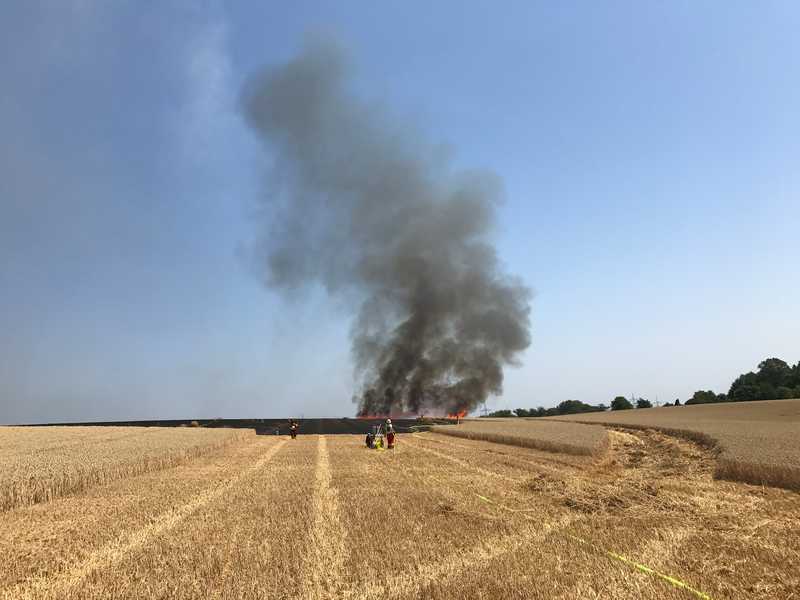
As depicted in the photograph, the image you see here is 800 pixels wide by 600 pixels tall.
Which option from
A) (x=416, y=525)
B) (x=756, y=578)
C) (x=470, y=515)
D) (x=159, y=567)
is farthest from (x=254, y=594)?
(x=756, y=578)

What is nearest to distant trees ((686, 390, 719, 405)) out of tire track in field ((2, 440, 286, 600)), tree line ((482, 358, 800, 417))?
tree line ((482, 358, 800, 417))

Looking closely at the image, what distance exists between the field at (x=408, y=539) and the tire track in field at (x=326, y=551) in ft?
0.12

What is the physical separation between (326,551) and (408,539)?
180cm

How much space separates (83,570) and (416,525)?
6.62m

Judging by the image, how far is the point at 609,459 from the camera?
28.4 meters

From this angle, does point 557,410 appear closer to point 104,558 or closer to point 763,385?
point 763,385

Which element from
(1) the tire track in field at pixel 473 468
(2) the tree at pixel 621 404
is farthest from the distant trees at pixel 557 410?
(1) the tire track in field at pixel 473 468

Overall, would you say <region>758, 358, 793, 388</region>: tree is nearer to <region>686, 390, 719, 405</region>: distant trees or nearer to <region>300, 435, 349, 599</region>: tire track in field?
<region>686, 390, 719, 405</region>: distant trees

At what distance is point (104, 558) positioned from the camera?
9594 mm

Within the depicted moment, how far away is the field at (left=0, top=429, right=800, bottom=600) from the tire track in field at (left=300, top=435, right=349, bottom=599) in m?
0.04

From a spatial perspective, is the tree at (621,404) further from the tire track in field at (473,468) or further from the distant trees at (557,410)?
the tire track in field at (473,468)

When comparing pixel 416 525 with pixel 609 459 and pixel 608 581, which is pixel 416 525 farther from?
pixel 609 459

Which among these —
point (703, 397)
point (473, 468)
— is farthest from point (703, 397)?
point (473, 468)

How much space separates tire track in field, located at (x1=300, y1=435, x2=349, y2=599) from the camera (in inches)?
305
